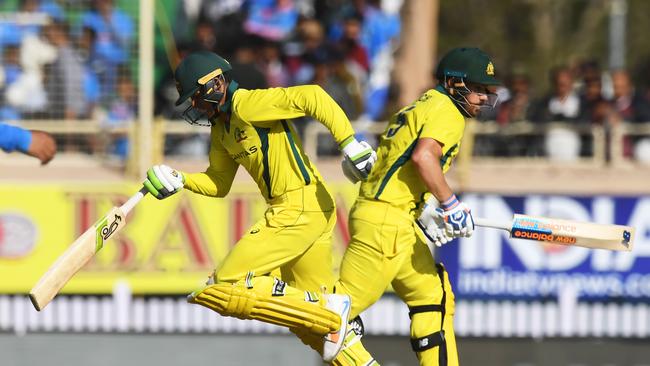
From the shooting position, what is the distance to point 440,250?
1219 cm

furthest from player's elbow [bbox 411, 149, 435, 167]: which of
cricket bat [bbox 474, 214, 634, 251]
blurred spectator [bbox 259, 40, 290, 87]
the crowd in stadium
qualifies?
blurred spectator [bbox 259, 40, 290, 87]

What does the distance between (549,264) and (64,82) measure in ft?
14.3

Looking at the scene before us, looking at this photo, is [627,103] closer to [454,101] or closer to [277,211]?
[454,101]

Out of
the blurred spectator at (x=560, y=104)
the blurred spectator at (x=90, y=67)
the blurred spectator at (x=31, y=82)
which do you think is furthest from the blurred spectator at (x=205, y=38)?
the blurred spectator at (x=560, y=104)

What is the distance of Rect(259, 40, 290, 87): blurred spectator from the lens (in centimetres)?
1368

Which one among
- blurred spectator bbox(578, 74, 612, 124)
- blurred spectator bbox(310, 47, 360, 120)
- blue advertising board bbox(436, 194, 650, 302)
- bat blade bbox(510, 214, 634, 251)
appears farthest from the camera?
blurred spectator bbox(310, 47, 360, 120)

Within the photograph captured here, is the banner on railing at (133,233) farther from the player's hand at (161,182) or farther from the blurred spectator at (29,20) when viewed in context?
the player's hand at (161,182)

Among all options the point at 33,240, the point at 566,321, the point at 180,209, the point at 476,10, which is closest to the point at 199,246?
the point at 180,209

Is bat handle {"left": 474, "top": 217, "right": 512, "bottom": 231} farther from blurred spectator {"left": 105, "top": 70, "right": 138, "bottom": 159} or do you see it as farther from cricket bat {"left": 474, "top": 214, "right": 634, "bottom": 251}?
blurred spectator {"left": 105, "top": 70, "right": 138, "bottom": 159}

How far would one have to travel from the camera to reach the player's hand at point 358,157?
822 centimetres

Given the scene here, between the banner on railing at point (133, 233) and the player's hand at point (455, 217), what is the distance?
12.3 feet

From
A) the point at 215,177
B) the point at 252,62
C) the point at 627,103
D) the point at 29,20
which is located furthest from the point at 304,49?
the point at 215,177

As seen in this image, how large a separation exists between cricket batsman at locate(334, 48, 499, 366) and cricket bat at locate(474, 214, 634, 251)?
52 cm

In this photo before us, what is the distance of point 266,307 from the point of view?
8.48 meters
